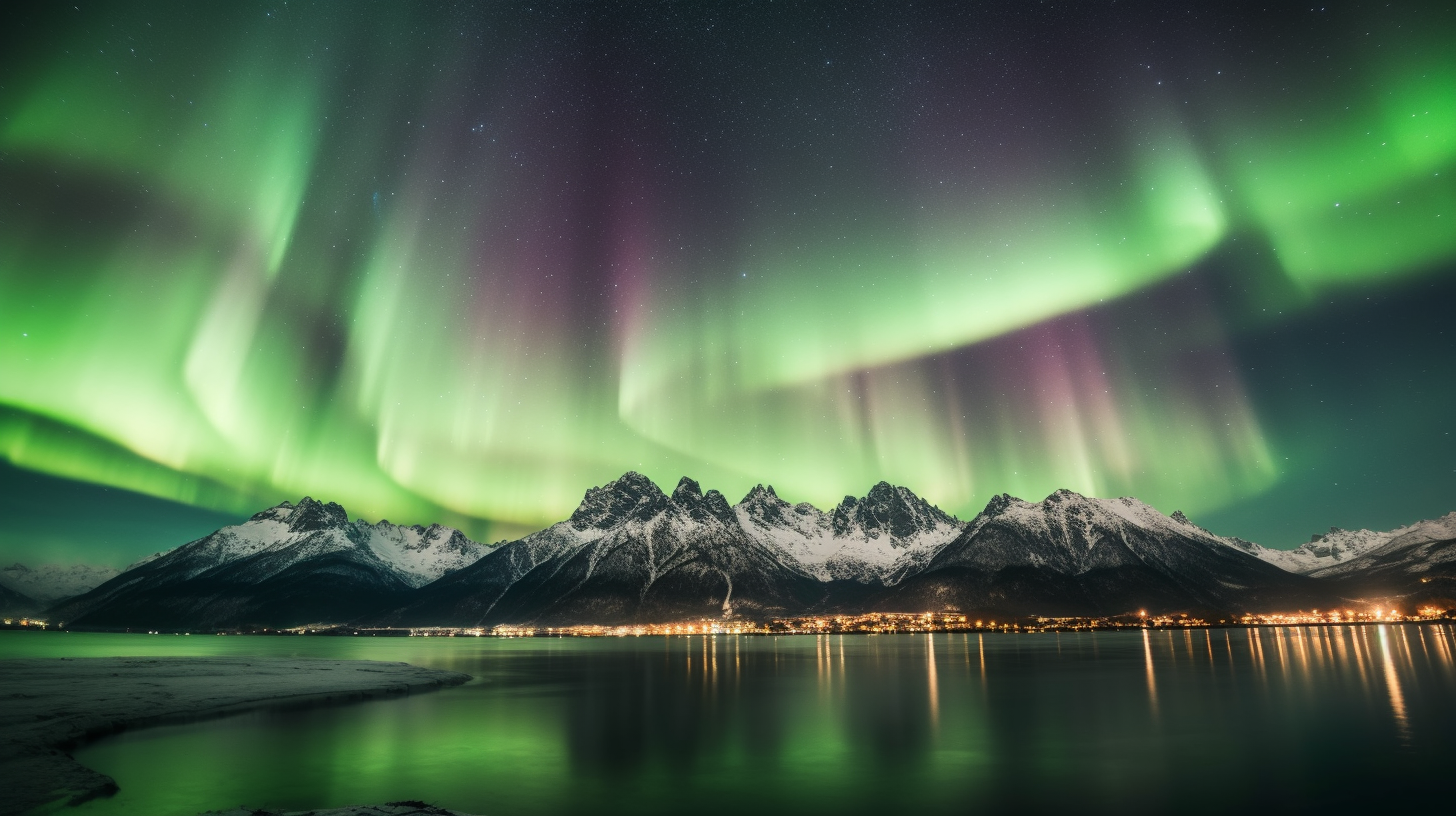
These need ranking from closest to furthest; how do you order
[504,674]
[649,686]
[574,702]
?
[574,702] → [649,686] → [504,674]

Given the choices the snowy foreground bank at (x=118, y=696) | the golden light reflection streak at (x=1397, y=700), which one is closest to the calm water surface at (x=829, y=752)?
the golden light reflection streak at (x=1397, y=700)

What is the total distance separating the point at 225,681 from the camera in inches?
3506

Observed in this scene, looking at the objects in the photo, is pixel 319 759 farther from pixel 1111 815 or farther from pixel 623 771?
pixel 1111 815

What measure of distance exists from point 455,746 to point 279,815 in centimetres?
2588

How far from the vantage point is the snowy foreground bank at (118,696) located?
122 ft

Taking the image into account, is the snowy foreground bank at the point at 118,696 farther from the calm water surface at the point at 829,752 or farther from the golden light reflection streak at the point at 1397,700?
the golden light reflection streak at the point at 1397,700

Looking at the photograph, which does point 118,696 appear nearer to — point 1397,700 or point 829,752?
point 829,752

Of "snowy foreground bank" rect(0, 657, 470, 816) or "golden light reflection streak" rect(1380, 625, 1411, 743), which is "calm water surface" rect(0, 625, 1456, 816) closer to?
"golden light reflection streak" rect(1380, 625, 1411, 743)

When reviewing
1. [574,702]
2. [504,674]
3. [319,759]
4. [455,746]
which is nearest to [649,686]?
[574,702]

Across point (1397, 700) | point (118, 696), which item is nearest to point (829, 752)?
point (118, 696)

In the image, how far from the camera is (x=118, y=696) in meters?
69.2

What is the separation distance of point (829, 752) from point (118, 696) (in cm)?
6254

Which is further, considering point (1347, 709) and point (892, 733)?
point (1347, 709)

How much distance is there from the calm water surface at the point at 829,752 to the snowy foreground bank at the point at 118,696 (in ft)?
8.62
